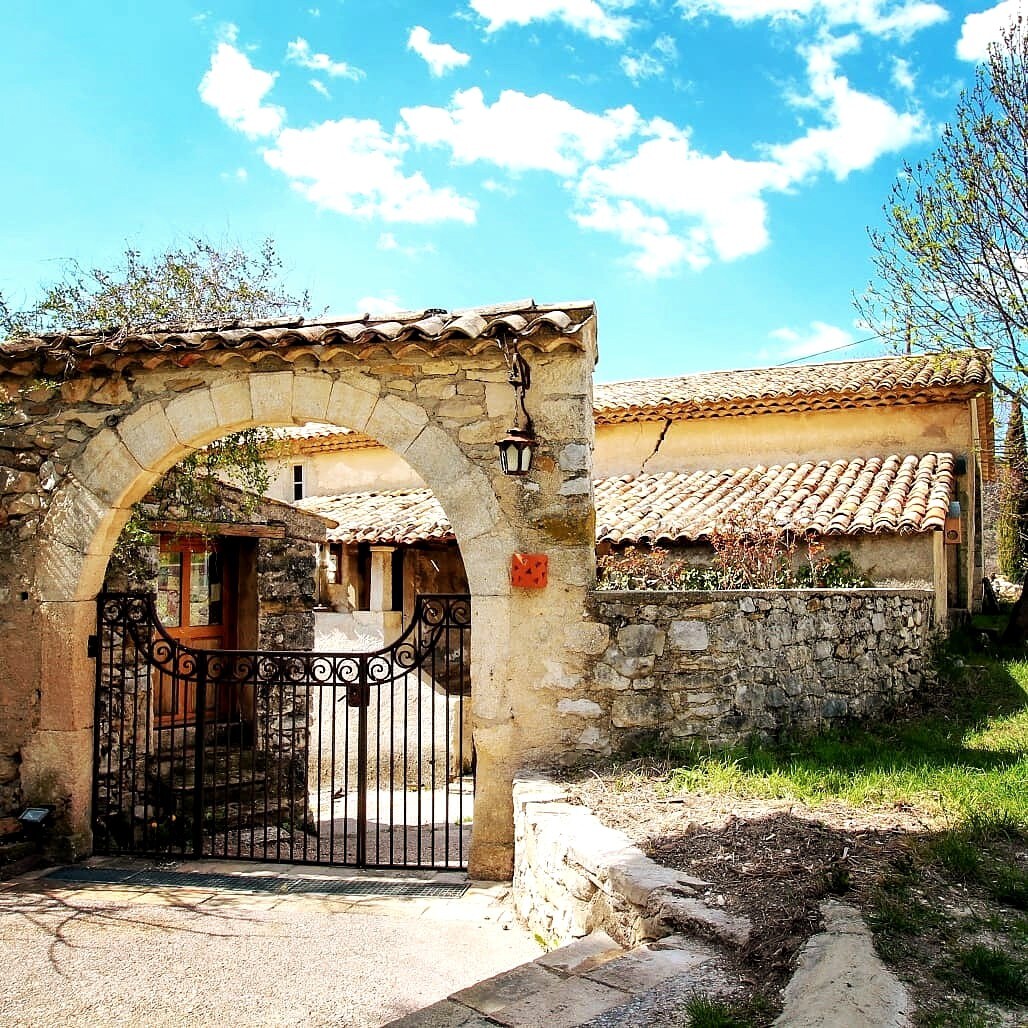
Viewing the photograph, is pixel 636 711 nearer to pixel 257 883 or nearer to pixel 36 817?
pixel 257 883

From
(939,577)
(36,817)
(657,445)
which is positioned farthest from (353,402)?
(657,445)

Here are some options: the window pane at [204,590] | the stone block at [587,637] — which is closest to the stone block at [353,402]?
the stone block at [587,637]

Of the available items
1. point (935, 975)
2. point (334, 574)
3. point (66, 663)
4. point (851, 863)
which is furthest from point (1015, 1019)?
point (334, 574)

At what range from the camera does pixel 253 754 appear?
7.44 meters

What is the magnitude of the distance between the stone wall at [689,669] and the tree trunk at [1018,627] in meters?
6.83

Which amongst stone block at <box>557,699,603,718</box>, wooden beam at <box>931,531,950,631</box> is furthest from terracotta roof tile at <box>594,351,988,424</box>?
stone block at <box>557,699,603,718</box>

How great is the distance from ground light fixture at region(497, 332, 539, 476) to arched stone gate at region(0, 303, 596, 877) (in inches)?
2.7

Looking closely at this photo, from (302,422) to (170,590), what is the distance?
378 cm

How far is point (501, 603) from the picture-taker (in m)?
5.77

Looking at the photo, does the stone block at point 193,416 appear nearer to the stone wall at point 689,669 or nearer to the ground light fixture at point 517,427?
the ground light fixture at point 517,427

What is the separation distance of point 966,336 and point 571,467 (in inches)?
232

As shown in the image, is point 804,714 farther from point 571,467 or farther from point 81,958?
point 81,958

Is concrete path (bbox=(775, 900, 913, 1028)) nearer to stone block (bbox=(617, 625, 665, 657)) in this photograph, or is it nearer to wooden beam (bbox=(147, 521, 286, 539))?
stone block (bbox=(617, 625, 665, 657))

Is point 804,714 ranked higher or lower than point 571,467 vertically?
lower
